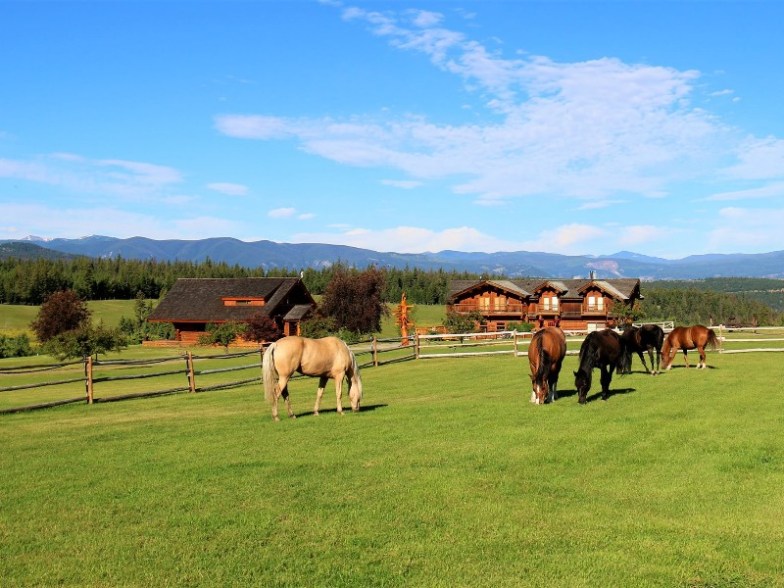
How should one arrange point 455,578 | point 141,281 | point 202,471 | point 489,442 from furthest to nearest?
point 141,281, point 489,442, point 202,471, point 455,578

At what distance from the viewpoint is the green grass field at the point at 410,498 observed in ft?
22.1

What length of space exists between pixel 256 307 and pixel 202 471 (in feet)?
212

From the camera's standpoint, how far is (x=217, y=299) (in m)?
76.6

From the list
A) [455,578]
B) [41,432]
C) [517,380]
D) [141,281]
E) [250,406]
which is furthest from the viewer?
[141,281]

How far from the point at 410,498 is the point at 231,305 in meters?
68.8

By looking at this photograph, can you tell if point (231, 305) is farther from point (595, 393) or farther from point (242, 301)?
point (595, 393)

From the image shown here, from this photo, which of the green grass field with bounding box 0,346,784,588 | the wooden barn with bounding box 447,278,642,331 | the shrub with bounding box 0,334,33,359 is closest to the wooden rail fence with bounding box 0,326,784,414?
the green grass field with bounding box 0,346,784,588

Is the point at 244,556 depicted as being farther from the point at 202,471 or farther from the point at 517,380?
the point at 517,380

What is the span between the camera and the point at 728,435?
12.4 meters

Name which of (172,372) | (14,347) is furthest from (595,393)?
(14,347)

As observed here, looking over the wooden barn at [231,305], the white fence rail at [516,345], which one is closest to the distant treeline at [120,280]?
the wooden barn at [231,305]

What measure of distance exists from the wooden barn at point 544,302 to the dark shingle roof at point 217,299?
1910 cm

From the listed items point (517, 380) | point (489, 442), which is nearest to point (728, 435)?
point (489, 442)

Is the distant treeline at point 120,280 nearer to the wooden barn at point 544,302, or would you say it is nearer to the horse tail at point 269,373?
the wooden barn at point 544,302
